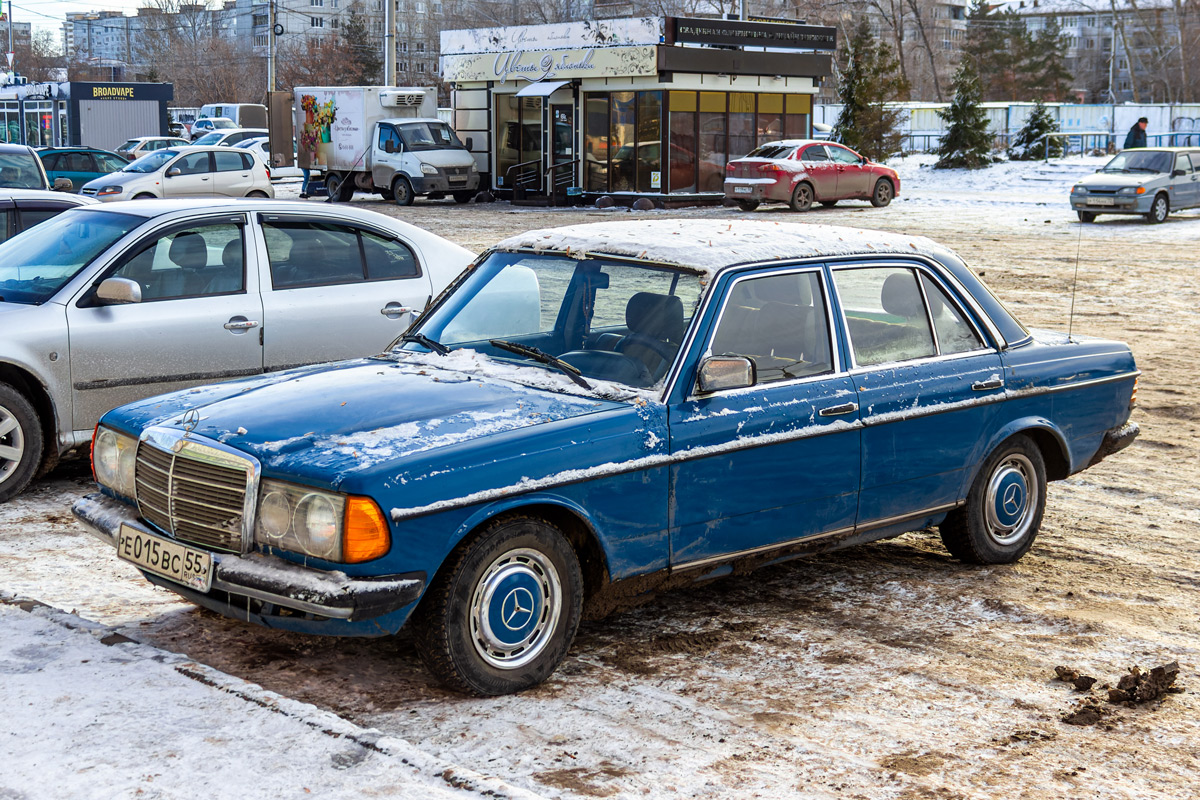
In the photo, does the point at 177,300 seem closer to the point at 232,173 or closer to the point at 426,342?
the point at 426,342

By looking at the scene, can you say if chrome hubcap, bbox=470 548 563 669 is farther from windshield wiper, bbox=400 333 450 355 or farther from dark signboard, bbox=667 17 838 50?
dark signboard, bbox=667 17 838 50

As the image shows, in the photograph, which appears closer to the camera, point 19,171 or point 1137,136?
point 19,171

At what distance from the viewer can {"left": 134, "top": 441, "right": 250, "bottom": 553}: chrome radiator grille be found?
429cm

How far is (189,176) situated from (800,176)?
44.0ft

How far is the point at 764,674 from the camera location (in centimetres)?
473

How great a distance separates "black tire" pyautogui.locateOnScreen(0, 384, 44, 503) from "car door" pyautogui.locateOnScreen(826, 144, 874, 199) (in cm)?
2560

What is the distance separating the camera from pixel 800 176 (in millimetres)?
29562

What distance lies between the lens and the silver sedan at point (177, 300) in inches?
272

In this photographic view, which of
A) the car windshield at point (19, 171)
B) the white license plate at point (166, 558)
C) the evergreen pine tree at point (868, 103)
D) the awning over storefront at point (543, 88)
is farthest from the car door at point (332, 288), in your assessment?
the evergreen pine tree at point (868, 103)

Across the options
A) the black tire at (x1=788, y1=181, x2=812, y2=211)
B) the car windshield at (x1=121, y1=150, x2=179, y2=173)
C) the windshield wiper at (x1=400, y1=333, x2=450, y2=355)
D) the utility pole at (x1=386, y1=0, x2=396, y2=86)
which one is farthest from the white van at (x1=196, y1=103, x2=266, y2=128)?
the windshield wiper at (x1=400, y1=333, x2=450, y2=355)

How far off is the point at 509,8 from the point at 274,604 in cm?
9580

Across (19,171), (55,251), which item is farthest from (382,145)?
(55,251)

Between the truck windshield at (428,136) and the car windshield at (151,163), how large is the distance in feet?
20.4

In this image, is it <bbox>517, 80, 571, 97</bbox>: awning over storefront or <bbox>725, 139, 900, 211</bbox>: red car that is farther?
<bbox>517, 80, 571, 97</bbox>: awning over storefront
